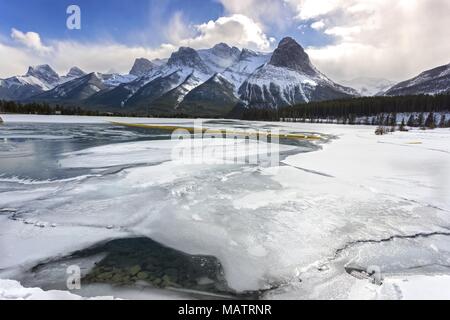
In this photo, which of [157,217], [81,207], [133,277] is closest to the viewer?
[133,277]

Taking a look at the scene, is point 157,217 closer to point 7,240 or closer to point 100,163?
point 7,240

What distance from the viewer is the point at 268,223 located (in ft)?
19.8

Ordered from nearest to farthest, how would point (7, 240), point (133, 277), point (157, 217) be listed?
point (133, 277), point (7, 240), point (157, 217)

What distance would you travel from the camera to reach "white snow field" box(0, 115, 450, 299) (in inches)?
162

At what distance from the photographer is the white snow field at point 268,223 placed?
13.5 ft

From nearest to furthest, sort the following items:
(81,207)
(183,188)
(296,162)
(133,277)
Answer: (133,277) → (81,207) → (183,188) → (296,162)

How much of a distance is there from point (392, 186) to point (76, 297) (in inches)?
361
